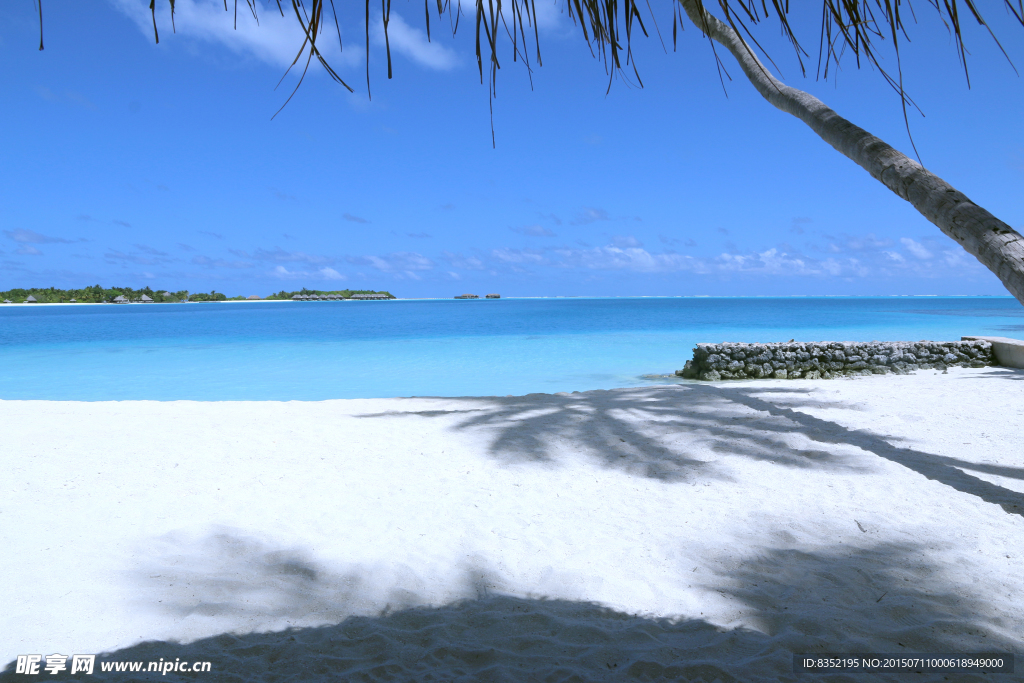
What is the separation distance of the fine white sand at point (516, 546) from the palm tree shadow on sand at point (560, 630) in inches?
0.5

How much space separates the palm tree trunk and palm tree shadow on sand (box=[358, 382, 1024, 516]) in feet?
9.20

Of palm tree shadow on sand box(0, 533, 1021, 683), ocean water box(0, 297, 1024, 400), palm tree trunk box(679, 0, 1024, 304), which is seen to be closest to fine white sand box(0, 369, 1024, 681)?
palm tree shadow on sand box(0, 533, 1021, 683)

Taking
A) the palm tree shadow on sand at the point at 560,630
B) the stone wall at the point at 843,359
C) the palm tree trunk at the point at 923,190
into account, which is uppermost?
the palm tree trunk at the point at 923,190

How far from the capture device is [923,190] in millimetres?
2414

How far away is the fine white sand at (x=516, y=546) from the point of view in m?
2.34

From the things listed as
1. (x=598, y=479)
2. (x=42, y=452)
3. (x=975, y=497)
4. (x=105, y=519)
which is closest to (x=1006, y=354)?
(x=975, y=497)

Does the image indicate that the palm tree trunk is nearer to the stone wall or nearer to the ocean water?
the stone wall

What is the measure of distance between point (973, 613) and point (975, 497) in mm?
1985

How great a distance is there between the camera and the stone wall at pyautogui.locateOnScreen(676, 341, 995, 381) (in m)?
11.1

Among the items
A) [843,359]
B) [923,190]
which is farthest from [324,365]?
[923,190]

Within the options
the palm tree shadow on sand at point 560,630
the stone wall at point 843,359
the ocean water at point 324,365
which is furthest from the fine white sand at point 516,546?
the ocean water at point 324,365

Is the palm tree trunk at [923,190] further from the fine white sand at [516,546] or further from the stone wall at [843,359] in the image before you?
the stone wall at [843,359]

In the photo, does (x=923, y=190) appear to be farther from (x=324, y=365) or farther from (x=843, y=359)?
(x=324, y=365)

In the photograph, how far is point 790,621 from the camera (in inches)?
98.5
